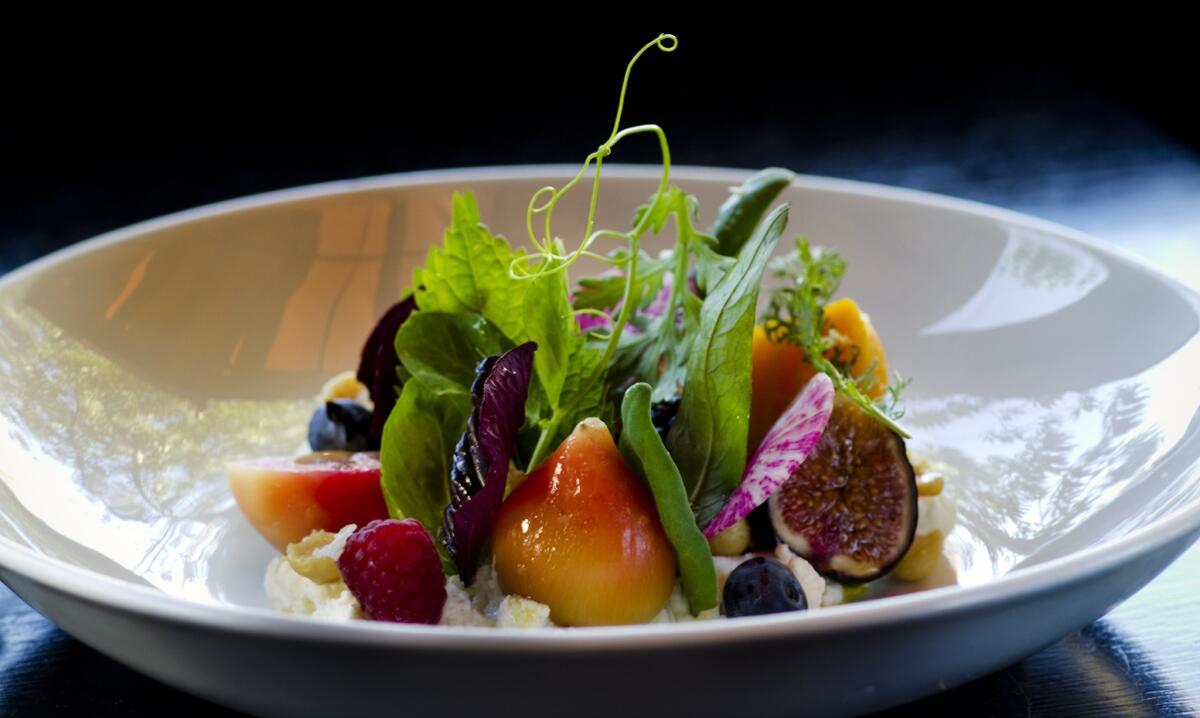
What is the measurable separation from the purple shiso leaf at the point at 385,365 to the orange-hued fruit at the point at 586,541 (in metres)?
0.37

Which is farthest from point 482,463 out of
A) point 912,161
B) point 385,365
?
point 912,161

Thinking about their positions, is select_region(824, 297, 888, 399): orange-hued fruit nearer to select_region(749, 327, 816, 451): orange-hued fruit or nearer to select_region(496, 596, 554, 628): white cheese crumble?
select_region(749, 327, 816, 451): orange-hued fruit

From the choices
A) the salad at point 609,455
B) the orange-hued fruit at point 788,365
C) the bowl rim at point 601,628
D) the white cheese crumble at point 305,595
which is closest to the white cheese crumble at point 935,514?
the salad at point 609,455

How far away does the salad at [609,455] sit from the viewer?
1313 mm

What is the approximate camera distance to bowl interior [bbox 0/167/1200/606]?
153cm

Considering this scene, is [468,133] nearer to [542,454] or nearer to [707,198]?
[707,198]

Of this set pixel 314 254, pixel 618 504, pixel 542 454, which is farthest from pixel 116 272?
pixel 618 504

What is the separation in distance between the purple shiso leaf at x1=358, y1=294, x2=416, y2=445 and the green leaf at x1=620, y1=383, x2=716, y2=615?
463mm

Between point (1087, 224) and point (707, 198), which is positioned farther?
point (1087, 224)

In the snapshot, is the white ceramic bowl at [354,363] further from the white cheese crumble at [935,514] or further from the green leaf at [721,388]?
the green leaf at [721,388]

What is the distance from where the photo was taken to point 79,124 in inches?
146

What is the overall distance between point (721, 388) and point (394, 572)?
0.40 m

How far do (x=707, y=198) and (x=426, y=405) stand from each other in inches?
33.9

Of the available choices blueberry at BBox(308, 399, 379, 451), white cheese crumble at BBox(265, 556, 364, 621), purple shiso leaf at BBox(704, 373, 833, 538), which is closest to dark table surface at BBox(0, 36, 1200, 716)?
purple shiso leaf at BBox(704, 373, 833, 538)
